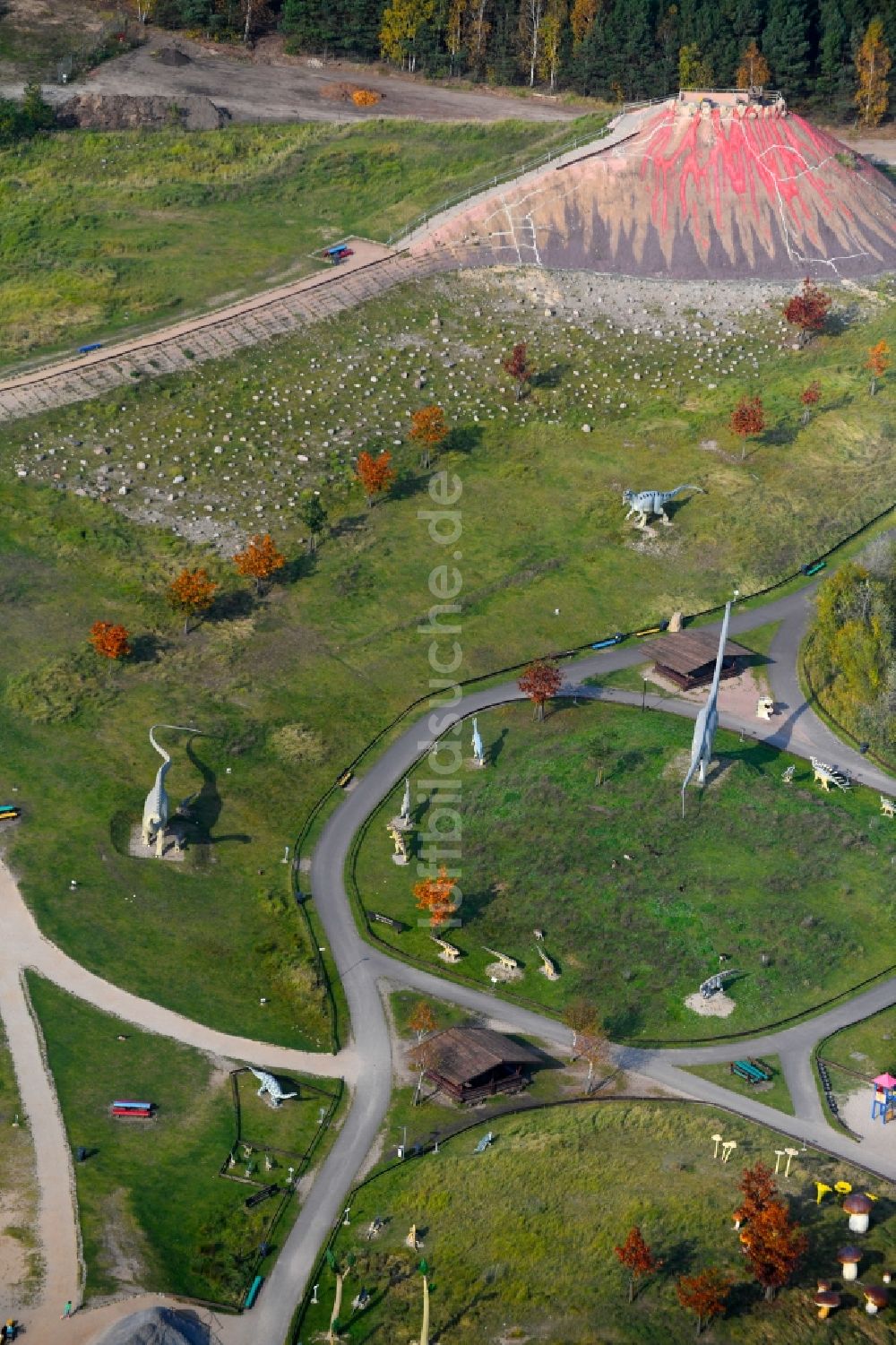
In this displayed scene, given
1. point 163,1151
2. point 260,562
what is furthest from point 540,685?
point 163,1151

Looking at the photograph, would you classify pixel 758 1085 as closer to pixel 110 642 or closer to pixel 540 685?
pixel 540 685

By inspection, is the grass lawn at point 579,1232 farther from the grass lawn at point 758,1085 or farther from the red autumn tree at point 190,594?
the red autumn tree at point 190,594

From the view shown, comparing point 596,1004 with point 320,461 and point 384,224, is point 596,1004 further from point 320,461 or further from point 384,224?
point 384,224

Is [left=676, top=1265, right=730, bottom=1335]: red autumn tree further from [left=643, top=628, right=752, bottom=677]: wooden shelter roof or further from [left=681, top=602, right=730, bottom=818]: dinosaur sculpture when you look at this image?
[left=643, top=628, right=752, bottom=677]: wooden shelter roof

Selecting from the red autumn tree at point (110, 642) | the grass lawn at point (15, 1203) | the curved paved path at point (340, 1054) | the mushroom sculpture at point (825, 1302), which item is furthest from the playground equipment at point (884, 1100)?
the red autumn tree at point (110, 642)

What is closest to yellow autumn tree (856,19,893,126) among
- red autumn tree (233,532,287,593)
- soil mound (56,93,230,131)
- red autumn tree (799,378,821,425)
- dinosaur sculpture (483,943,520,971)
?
red autumn tree (799,378,821,425)

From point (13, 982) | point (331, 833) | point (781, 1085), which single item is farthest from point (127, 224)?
point (781, 1085)
